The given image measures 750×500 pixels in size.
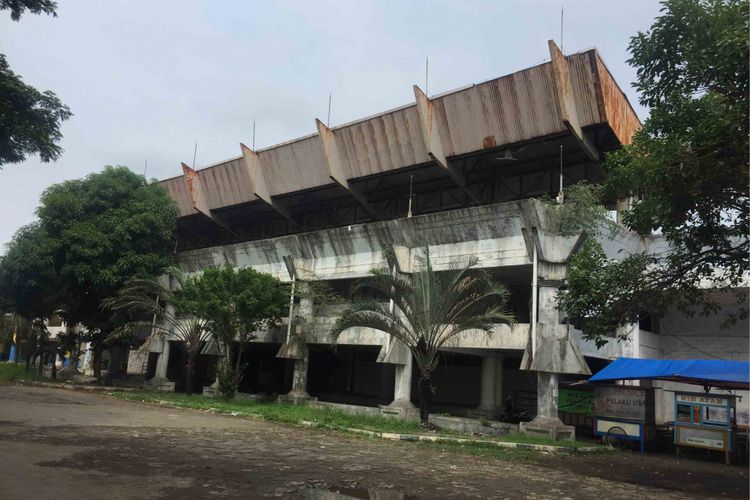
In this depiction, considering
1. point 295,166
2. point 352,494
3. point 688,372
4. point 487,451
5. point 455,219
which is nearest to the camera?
point 352,494

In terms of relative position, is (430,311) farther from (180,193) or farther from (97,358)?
(97,358)

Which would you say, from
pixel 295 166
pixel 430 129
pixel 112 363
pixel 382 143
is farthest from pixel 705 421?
pixel 112 363

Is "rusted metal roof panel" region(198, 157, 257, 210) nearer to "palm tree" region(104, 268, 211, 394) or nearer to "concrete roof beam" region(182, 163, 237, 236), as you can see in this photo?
"concrete roof beam" region(182, 163, 237, 236)

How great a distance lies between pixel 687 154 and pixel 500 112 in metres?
13.6

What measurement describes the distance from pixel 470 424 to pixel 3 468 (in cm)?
1307

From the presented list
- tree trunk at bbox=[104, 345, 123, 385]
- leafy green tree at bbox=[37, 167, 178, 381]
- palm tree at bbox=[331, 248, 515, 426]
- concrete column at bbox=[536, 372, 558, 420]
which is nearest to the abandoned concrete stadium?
concrete column at bbox=[536, 372, 558, 420]

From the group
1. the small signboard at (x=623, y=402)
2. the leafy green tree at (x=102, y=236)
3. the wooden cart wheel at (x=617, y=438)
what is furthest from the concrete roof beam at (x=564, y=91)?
the leafy green tree at (x=102, y=236)

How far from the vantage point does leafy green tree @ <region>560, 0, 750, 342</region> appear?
8070 mm

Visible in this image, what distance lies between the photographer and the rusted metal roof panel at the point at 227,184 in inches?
1166

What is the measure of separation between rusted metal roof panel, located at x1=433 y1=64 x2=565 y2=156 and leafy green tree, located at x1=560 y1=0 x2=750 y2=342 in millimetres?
10348

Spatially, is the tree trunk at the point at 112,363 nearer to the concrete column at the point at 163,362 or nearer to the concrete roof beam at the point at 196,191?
the concrete column at the point at 163,362

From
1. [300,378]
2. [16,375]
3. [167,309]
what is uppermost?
[167,309]

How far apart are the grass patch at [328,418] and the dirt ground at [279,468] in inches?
59.0

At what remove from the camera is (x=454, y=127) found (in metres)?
22.5
